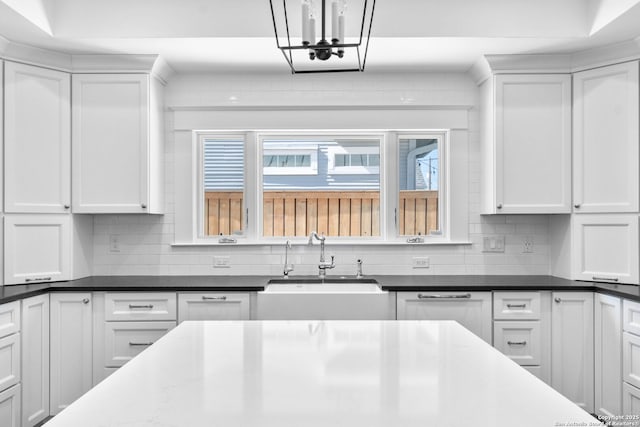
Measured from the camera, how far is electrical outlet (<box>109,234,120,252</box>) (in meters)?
3.83

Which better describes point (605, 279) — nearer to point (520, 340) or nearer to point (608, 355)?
point (608, 355)

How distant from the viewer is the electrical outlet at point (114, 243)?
3828 mm

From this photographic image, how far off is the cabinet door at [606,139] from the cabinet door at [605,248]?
0.26ft

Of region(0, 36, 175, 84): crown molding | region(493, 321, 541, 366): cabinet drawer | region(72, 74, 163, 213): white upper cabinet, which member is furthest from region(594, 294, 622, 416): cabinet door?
region(0, 36, 175, 84): crown molding

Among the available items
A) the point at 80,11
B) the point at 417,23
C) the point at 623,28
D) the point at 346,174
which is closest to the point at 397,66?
the point at 417,23

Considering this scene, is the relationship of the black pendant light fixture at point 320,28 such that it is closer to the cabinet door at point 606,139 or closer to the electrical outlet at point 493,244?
the cabinet door at point 606,139

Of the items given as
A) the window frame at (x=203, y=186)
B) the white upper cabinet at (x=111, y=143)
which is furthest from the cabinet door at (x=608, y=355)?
the white upper cabinet at (x=111, y=143)

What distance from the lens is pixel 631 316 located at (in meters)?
2.85

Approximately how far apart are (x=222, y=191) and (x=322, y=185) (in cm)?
81

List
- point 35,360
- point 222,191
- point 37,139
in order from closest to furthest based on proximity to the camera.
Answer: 1. point 35,360
2. point 37,139
3. point 222,191

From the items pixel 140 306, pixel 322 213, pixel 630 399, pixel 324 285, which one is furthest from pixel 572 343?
pixel 140 306

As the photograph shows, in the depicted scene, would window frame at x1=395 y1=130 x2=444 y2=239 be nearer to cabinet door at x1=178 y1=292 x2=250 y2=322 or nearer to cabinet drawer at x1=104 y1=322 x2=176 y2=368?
cabinet door at x1=178 y1=292 x2=250 y2=322

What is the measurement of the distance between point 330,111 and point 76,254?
2.16 m

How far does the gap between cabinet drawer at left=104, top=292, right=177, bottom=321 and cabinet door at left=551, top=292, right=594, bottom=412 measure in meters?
2.50
